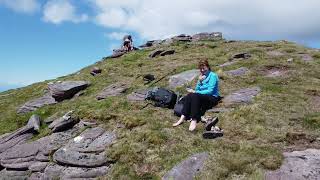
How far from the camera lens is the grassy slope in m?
17.6

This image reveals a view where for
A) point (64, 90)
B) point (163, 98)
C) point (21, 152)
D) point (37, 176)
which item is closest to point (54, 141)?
point (21, 152)

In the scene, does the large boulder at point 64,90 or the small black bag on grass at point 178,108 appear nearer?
the small black bag on grass at point 178,108

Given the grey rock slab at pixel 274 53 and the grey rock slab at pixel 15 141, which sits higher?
the grey rock slab at pixel 274 53

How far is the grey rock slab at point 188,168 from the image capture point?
1717 cm

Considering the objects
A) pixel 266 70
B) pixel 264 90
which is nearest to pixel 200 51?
pixel 266 70

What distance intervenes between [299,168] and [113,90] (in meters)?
18.0

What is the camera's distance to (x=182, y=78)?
3141 cm

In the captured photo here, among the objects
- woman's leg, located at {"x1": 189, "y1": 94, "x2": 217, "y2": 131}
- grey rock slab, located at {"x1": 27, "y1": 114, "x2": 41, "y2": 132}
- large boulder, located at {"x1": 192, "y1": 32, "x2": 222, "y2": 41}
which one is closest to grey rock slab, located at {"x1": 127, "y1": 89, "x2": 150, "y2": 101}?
woman's leg, located at {"x1": 189, "y1": 94, "x2": 217, "y2": 131}

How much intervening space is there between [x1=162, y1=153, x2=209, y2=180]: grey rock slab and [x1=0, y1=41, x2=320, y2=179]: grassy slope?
1.15 feet

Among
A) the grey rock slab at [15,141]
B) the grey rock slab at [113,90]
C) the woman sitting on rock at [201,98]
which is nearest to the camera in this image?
the woman sitting on rock at [201,98]

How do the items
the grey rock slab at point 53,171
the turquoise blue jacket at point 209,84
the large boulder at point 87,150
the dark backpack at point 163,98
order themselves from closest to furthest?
the large boulder at point 87,150
the grey rock slab at point 53,171
the turquoise blue jacket at point 209,84
the dark backpack at point 163,98

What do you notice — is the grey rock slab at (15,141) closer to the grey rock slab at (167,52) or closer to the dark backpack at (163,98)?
the dark backpack at (163,98)

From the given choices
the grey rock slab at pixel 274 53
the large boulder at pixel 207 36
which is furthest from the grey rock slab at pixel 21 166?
the large boulder at pixel 207 36

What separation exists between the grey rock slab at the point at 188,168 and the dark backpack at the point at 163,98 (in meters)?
7.48
